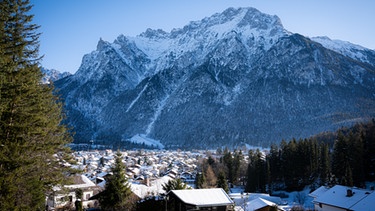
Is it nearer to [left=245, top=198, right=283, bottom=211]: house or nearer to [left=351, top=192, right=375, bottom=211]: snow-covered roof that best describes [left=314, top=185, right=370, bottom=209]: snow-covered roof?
[left=351, top=192, right=375, bottom=211]: snow-covered roof

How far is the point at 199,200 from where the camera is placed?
1271 inches

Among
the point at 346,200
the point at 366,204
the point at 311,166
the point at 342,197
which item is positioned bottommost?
the point at 346,200

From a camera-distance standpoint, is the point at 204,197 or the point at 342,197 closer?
the point at 204,197

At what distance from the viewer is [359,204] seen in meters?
39.0

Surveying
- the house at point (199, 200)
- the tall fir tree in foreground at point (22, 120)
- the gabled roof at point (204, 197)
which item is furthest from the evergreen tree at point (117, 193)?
the tall fir tree in foreground at point (22, 120)

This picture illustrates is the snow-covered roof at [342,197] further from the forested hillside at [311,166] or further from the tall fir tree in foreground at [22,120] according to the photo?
the tall fir tree in foreground at [22,120]

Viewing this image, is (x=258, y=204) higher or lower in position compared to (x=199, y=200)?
lower

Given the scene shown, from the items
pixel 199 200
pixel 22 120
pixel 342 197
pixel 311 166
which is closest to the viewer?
pixel 22 120

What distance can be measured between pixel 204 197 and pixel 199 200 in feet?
2.95

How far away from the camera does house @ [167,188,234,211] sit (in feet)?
104

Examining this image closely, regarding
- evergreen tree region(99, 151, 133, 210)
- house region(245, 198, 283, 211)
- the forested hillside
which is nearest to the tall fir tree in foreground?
evergreen tree region(99, 151, 133, 210)

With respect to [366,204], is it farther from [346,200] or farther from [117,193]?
[117,193]

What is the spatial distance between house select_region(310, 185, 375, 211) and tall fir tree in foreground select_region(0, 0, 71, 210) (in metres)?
37.4

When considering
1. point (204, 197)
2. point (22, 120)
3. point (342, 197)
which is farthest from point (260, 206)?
point (22, 120)
